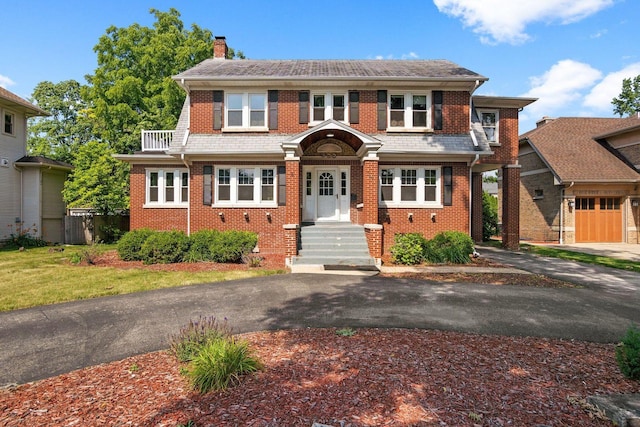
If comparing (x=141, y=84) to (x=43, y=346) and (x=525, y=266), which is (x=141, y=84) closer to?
(x=43, y=346)

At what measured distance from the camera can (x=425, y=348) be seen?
4.40 meters

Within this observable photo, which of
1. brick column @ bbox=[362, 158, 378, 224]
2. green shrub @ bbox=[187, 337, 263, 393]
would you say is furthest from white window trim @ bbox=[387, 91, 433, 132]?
green shrub @ bbox=[187, 337, 263, 393]

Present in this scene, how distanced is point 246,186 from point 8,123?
48.7ft

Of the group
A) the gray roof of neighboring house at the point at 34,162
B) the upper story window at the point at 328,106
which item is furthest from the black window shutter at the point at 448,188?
the gray roof of neighboring house at the point at 34,162

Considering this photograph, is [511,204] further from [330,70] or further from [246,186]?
[246,186]

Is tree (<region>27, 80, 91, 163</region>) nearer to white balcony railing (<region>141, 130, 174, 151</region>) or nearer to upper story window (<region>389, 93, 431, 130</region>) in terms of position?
white balcony railing (<region>141, 130, 174, 151</region>)

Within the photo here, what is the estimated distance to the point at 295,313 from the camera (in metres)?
5.98

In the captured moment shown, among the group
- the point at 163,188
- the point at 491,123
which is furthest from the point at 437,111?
the point at 163,188

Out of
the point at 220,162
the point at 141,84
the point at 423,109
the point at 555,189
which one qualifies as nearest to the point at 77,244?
the point at 220,162

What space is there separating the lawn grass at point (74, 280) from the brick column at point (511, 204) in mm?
11949

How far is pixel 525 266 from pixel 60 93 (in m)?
47.9

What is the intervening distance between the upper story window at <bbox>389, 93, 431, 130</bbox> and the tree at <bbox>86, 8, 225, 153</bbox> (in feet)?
55.4

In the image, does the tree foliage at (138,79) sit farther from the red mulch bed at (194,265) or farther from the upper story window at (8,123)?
the red mulch bed at (194,265)

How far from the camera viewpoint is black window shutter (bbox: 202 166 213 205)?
42.7ft
